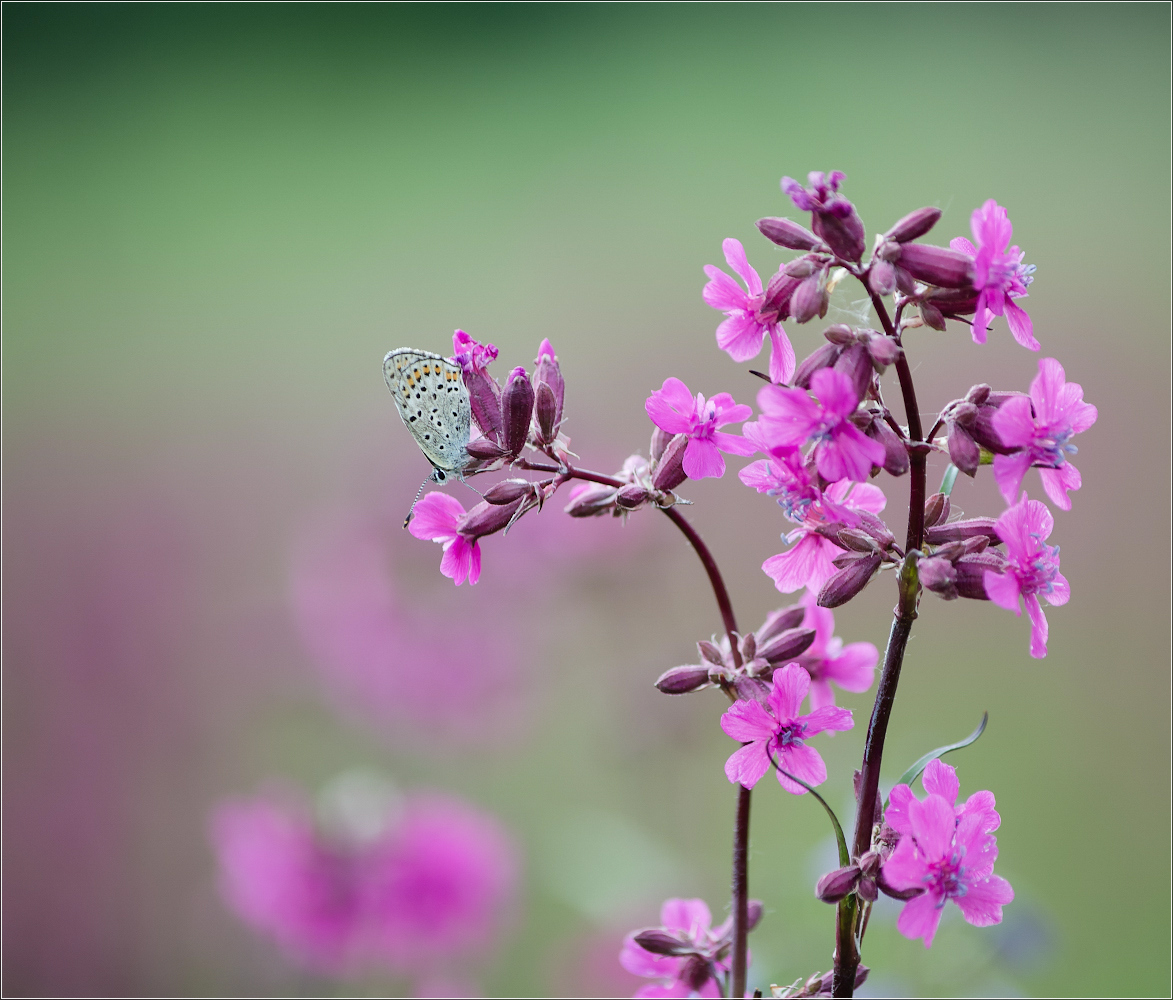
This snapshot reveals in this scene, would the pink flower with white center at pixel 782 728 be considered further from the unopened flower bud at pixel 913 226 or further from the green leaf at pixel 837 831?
the unopened flower bud at pixel 913 226

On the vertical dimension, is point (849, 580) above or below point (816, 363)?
below

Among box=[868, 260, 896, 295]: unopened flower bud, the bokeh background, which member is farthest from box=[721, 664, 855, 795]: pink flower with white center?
the bokeh background

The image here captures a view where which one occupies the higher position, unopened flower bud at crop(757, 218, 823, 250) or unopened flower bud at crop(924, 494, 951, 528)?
unopened flower bud at crop(757, 218, 823, 250)

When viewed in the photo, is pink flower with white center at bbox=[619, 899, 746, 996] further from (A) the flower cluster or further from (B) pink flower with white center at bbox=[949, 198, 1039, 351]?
(A) the flower cluster

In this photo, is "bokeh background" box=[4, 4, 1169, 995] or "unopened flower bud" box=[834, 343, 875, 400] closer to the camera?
"unopened flower bud" box=[834, 343, 875, 400]

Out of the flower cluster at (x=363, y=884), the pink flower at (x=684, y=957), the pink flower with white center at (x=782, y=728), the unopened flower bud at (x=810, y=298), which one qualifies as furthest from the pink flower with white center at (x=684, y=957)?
the flower cluster at (x=363, y=884)

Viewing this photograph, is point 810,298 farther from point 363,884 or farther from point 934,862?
point 363,884

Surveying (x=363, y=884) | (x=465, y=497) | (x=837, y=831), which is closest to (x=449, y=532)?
(x=837, y=831)
